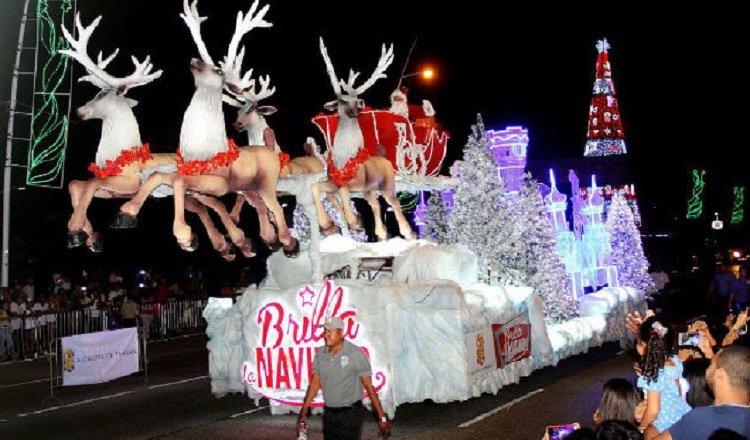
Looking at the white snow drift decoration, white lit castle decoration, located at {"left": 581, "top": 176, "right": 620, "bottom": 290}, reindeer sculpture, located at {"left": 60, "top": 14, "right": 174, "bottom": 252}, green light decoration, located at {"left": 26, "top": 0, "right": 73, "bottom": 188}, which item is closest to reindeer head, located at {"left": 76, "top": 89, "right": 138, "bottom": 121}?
reindeer sculpture, located at {"left": 60, "top": 14, "right": 174, "bottom": 252}

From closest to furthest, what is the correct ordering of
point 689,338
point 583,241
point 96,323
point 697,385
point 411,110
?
point 697,385
point 689,338
point 411,110
point 96,323
point 583,241

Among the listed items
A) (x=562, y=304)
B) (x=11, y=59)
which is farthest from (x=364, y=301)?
(x=11, y=59)

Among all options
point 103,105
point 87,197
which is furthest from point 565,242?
point 87,197

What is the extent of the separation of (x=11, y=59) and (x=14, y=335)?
23.4ft

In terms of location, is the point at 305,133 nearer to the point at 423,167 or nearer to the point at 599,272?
the point at 599,272

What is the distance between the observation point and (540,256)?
1884 cm

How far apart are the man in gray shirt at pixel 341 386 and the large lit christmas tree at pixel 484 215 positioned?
1086 cm

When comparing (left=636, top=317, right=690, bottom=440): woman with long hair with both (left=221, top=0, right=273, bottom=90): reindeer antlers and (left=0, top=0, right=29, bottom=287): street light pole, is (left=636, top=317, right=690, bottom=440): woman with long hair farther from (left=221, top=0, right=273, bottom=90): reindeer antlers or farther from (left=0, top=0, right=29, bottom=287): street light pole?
(left=0, top=0, right=29, bottom=287): street light pole

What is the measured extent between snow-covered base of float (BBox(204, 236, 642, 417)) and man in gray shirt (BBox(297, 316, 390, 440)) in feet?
10.8

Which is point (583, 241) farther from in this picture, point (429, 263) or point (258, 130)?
point (258, 130)

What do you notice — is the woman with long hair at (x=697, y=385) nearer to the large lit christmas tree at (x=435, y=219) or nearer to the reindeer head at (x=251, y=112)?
the reindeer head at (x=251, y=112)

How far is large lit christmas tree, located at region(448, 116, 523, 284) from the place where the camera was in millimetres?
18234

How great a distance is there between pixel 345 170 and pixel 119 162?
341 centimetres

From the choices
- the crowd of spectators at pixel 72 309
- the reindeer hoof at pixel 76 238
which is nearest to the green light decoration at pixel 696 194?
the crowd of spectators at pixel 72 309
